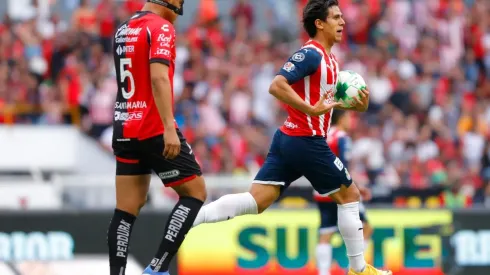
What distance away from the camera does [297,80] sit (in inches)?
379

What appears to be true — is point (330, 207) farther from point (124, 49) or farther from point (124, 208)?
point (124, 49)

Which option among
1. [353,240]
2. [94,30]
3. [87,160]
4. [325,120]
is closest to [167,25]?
[325,120]

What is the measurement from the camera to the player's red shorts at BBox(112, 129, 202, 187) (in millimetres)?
9008

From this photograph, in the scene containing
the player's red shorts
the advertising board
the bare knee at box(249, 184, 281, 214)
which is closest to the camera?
the player's red shorts

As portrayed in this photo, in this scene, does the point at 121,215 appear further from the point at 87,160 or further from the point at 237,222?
the point at 87,160

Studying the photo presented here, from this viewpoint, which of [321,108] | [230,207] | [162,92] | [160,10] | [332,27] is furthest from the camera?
[230,207]

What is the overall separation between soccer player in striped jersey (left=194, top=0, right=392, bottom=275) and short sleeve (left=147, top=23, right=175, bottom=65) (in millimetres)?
1104

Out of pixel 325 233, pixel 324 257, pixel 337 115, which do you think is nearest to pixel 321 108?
pixel 337 115

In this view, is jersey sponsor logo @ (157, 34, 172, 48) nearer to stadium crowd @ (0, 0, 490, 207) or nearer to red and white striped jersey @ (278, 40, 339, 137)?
red and white striped jersey @ (278, 40, 339, 137)

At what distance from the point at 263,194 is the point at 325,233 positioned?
118 inches

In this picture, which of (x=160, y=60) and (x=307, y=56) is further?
(x=307, y=56)

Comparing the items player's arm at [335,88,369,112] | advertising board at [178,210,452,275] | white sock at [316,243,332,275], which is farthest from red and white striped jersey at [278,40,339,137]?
advertising board at [178,210,452,275]

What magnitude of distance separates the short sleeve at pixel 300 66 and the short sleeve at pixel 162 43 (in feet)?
3.72

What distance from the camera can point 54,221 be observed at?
46.9 ft
